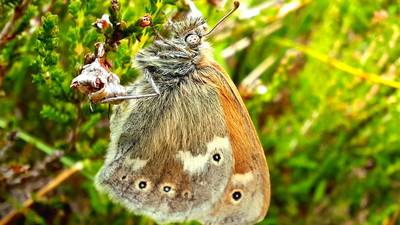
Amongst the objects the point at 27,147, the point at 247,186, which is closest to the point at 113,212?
the point at 27,147

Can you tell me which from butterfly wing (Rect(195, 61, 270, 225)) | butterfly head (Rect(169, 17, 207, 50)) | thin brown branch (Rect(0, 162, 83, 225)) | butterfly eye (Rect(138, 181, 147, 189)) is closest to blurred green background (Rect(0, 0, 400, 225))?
thin brown branch (Rect(0, 162, 83, 225))

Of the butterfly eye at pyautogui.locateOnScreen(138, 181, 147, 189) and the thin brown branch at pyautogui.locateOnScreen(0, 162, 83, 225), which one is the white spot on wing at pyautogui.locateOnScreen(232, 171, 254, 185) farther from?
the thin brown branch at pyautogui.locateOnScreen(0, 162, 83, 225)

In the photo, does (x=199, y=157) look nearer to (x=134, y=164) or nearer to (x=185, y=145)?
(x=185, y=145)

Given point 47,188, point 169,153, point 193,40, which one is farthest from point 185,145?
point 47,188

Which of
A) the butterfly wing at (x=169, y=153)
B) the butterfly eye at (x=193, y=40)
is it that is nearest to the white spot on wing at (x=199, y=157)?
the butterfly wing at (x=169, y=153)

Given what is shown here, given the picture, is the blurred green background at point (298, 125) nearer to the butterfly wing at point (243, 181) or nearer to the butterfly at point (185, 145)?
the butterfly at point (185, 145)

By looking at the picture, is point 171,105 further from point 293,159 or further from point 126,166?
point 293,159

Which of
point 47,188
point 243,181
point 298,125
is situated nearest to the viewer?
point 243,181
